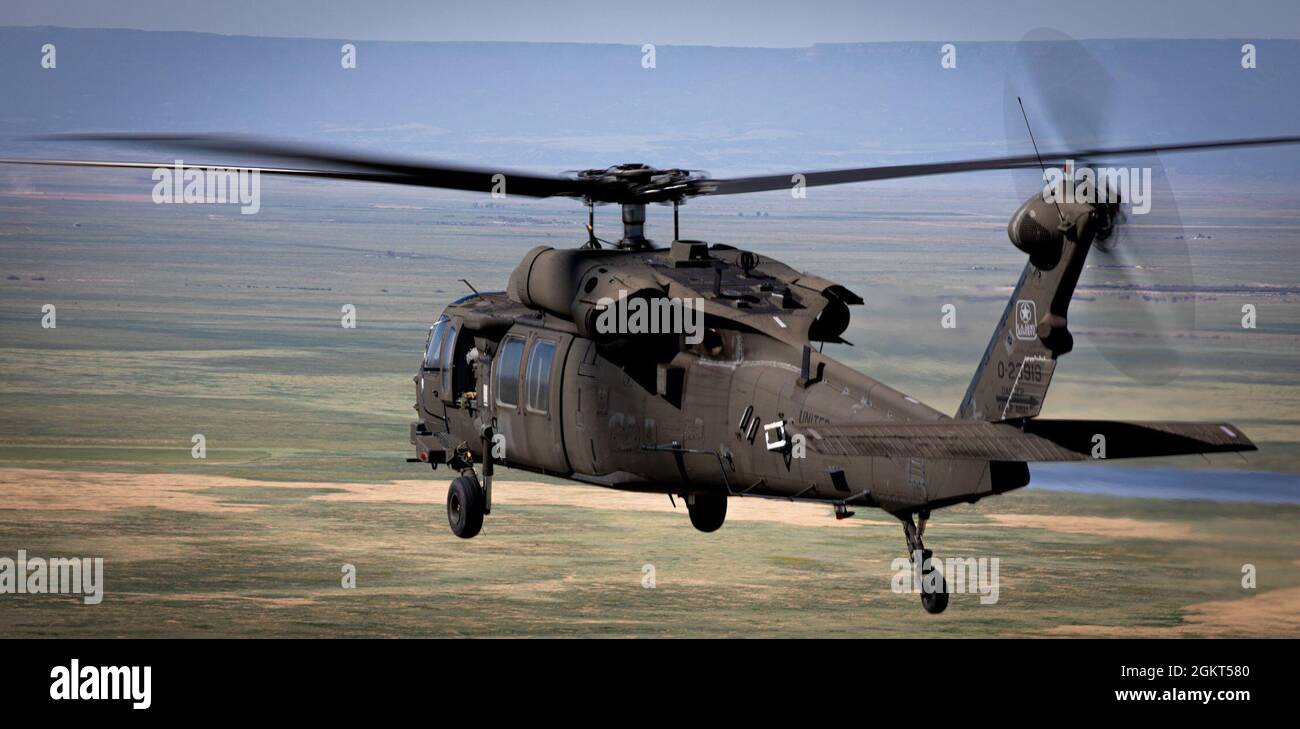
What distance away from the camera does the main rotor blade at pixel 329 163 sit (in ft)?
73.9

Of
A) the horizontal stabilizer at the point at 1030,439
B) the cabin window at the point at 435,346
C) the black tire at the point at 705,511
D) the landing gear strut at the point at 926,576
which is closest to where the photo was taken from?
the horizontal stabilizer at the point at 1030,439

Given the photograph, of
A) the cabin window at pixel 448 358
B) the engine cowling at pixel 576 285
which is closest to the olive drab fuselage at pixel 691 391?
the engine cowling at pixel 576 285

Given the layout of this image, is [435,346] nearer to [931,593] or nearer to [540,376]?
[540,376]

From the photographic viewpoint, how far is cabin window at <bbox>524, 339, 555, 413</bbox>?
27.3 m

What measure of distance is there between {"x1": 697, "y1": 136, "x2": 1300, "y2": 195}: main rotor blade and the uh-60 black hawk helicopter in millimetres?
47

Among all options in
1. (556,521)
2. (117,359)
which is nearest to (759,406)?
(556,521)

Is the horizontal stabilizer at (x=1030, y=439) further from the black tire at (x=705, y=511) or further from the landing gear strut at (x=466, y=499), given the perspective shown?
the landing gear strut at (x=466, y=499)

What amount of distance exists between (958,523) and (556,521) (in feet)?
29.8

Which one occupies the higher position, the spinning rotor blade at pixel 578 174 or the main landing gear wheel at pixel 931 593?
the spinning rotor blade at pixel 578 174

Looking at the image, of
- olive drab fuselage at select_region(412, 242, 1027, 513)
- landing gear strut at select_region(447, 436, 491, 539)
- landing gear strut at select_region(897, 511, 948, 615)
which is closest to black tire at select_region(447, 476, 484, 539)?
landing gear strut at select_region(447, 436, 491, 539)

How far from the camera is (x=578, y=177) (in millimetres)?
25984

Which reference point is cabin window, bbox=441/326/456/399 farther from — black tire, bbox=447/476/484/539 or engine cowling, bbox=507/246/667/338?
engine cowling, bbox=507/246/667/338

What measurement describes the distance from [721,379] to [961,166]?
4323mm

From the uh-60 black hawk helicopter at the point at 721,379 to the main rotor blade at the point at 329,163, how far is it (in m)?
0.04
